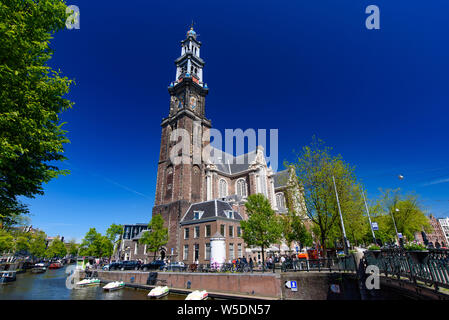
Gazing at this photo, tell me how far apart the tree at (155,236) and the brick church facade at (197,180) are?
6.10ft

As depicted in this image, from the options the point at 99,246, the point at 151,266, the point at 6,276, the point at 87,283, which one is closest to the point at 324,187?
the point at 151,266

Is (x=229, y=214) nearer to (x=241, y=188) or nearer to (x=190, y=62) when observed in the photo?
(x=241, y=188)

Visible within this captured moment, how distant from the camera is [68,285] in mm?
31391

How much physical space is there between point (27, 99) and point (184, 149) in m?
37.9

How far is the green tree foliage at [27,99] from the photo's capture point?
7938 mm

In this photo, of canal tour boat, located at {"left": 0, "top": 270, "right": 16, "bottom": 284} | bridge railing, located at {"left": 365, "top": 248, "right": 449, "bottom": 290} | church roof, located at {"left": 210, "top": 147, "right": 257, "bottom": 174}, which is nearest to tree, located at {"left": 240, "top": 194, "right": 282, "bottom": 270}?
bridge railing, located at {"left": 365, "top": 248, "right": 449, "bottom": 290}

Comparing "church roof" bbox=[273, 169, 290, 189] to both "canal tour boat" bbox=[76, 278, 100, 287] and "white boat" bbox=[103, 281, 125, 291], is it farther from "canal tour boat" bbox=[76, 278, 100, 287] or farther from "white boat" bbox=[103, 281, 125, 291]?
"canal tour boat" bbox=[76, 278, 100, 287]

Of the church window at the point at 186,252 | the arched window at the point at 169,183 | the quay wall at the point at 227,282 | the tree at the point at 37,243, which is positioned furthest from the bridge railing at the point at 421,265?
the tree at the point at 37,243

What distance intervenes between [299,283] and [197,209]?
25159 millimetres

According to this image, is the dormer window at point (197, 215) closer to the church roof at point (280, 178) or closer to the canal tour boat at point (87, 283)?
the canal tour boat at point (87, 283)

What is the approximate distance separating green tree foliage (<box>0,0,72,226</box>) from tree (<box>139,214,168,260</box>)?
27848 millimetres

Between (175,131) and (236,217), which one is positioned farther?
(175,131)
